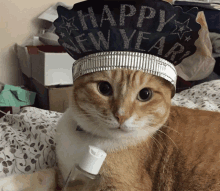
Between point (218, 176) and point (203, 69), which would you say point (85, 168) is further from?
point (203, 69)

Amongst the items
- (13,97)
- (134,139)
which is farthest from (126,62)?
(13,97)

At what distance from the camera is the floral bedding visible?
89 centimetres

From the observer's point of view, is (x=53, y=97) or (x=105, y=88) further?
(x=53, y=97)

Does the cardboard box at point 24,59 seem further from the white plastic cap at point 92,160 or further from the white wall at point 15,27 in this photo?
the white plastic cap at point 92,160

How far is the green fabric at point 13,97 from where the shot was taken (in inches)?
69.8

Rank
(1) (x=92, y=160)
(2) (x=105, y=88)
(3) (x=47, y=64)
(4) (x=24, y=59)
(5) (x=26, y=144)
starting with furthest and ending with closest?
(4) (x=24, y=59) < (3) (x=47, y=64) < (5) (x=26, y=144) < (2) (x=105, y=88) < (1) (x=92, y=160)

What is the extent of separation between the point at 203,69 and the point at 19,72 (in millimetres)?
2058

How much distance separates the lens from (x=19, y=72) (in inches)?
88.9

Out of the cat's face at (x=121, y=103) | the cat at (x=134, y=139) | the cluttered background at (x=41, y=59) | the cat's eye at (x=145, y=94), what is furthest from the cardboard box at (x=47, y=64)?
the cat's eye at (x=145, y=94)

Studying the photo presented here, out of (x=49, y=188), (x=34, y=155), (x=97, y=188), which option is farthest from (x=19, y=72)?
(x=97, y=188)

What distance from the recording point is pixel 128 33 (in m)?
0.57

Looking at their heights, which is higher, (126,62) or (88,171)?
(126,62)

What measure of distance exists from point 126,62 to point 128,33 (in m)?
0.08

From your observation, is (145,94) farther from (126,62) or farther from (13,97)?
(13,97)
